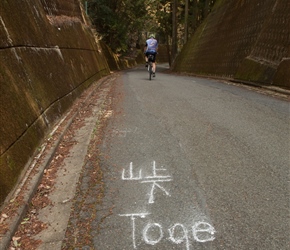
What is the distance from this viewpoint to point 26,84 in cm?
512

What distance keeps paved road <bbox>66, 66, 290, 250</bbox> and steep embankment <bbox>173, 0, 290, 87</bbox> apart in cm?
536

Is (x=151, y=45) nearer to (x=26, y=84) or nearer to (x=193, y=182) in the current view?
(x=26, y=84)

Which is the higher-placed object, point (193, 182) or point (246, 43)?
point (193, 182)

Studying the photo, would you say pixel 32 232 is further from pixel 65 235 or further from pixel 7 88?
pixel 7 88

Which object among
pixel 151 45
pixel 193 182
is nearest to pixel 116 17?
pixel 151 45

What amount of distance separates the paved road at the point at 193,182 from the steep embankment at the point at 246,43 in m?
5.36

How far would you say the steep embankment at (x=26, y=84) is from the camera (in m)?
3.79

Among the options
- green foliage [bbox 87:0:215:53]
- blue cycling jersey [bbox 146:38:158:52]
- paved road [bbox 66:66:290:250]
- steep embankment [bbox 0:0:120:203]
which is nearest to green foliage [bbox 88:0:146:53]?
green foliage [bbox 87:0:215:53]

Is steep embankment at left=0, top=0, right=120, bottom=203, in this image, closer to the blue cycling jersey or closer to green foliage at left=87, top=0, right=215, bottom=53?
the blue cycling jersey

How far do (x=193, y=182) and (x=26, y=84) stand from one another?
3.02 metres

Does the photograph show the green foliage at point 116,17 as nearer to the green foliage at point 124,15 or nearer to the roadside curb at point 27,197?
the green foliage at point 124,15

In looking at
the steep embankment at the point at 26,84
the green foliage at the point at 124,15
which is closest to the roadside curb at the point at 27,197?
the steep embankment at the point at 26,84

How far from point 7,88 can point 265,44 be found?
11649 mm

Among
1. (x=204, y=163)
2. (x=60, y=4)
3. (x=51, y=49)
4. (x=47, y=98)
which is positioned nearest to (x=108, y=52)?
(x=60, y=4)
